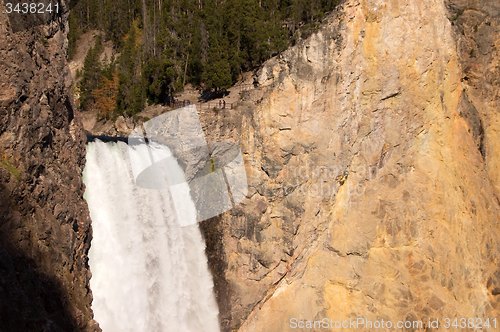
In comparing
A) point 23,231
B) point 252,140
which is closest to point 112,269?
point 23,231

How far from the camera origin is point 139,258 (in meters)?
19.7

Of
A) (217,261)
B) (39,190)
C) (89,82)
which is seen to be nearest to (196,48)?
(89,82)

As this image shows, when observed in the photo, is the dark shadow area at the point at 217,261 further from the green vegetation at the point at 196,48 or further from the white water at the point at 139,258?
the green vegetation at the point at 196,48

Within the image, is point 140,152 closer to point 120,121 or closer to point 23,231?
point 120,121

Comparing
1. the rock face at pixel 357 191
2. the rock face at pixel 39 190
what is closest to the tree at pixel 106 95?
the rock face at pixel 357 191

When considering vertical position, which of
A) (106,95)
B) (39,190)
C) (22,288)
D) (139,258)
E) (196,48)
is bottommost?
(139,258)

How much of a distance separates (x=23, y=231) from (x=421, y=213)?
19539mm

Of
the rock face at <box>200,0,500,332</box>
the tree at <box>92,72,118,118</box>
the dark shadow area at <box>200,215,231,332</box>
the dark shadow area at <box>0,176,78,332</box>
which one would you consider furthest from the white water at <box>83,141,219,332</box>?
the tree at <box>92,72,118,118</box>

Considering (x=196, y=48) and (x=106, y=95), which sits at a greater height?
(x=196, y=48)

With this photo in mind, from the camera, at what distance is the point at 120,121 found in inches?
872

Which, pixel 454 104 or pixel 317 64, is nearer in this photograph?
pixel 317 64

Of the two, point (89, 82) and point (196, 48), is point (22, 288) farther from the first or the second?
point (89, 82)

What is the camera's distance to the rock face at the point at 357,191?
21.6 metres

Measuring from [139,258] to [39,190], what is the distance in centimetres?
720
